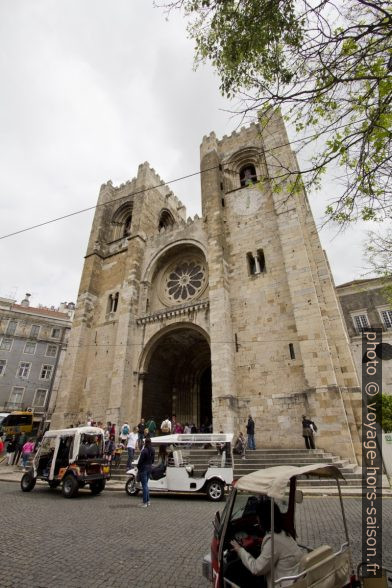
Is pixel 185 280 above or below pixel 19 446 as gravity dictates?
above

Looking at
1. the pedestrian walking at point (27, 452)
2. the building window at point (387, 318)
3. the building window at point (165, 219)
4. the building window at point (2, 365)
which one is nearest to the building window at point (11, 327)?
the building window at point (2, 365)

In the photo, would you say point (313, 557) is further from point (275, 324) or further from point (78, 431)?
point (275, 324)

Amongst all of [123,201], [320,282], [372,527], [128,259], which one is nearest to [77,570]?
[372,527]

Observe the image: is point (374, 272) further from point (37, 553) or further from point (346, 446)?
point (37, 553)

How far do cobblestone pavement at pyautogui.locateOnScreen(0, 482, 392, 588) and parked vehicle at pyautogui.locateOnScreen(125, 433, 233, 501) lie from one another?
1.91ft

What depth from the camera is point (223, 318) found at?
13234mm

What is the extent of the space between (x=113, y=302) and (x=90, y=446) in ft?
38.0

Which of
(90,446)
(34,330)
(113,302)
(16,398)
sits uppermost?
(34,330)

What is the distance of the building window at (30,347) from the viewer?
28578 millimetres

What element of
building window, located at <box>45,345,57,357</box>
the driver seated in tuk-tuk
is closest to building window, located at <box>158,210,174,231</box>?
building window, located at <box>45,345,57,357</box>

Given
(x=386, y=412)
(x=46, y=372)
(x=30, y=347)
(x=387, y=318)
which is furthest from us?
(x=46, y=372)

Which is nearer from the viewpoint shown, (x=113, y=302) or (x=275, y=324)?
(x=275, y=324)

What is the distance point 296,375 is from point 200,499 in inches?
233

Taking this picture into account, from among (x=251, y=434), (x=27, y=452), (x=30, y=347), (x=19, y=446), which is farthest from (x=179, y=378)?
(x=30, y=347)
